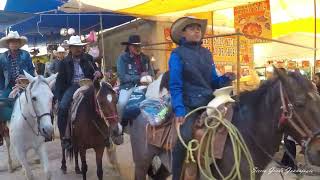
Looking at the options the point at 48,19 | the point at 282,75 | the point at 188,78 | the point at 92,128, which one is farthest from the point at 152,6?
the point at 282,75

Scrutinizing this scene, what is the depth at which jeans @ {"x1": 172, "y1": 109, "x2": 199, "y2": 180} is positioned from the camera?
13.1 feet

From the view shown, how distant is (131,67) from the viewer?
701 cm

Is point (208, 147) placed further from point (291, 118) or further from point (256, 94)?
point (291, 118)

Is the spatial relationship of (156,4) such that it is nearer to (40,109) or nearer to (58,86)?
(58,86)

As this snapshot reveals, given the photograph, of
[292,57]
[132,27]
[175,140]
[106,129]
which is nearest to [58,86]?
[106,129]

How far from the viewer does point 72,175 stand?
7848 millimetres

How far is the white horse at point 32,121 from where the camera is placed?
6.07m

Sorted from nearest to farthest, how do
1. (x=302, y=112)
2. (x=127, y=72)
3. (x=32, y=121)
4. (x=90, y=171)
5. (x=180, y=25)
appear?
(x=302, y=112)
(x=180, y=25)
(x=32, y=121)
(x=127, y=72)
(x=90, y=171)

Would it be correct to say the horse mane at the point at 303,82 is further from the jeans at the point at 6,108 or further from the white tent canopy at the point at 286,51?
the white tent canopy at the point at 286,51

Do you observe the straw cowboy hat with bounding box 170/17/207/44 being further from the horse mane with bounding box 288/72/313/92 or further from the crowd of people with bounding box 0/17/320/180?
the horse mane with bounding box 288/72/313/92

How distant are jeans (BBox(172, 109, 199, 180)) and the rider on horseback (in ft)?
13.7

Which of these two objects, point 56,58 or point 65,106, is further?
point 56,58

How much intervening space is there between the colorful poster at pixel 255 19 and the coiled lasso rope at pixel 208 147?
604 cm

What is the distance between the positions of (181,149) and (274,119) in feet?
2.96
